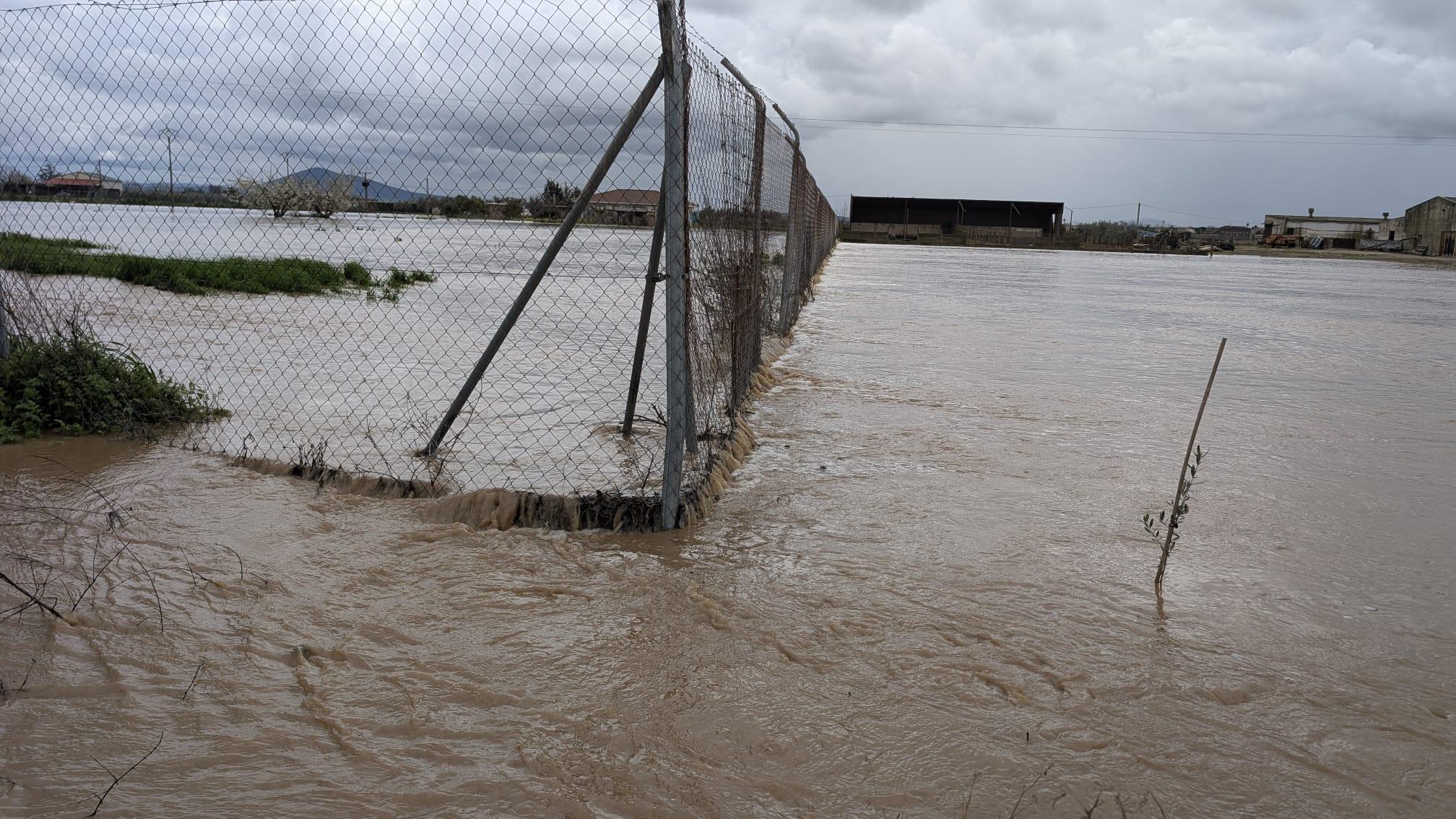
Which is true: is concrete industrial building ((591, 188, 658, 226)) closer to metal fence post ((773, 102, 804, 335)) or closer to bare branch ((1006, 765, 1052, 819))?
bare branch ((1006, 765, 1052, 819))

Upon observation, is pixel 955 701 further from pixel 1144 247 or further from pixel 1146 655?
pixel 1144 247

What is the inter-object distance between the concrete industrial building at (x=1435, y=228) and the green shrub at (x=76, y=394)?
80759 millimetres

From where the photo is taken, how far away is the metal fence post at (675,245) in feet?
13.9

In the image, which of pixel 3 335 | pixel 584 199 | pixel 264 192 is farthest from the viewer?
pixel 264 192

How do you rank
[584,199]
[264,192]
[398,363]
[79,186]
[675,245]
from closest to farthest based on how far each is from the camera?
1. [675,245]
2. [584,199]
3. [79,186]
4. [264,192]
5. [398,363]

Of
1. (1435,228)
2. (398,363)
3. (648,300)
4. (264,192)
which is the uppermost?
(1435,228)

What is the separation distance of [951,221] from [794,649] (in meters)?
72.1

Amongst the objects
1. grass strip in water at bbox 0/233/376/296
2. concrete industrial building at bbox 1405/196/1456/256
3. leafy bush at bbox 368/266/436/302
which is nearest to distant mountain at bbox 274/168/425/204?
leafy bush at bbox 368/266/436/302

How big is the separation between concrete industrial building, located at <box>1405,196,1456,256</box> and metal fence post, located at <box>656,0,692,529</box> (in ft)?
262

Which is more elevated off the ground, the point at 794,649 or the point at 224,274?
the point at 224,274

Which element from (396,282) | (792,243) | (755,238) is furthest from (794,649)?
(396,282)

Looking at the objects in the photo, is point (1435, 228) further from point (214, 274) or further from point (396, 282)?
point (214, 274)

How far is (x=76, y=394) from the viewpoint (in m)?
6.00

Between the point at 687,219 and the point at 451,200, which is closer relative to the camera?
the point at 687,219
